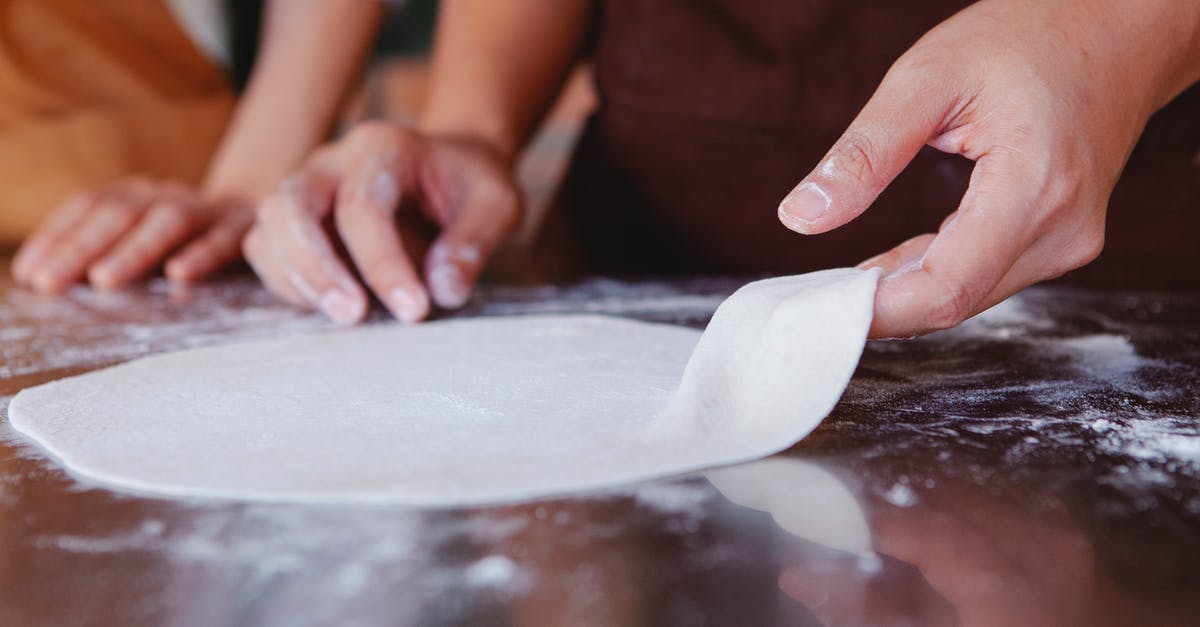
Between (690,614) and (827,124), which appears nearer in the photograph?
(690,614)

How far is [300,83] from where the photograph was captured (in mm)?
1513

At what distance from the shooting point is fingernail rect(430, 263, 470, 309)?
100 cm

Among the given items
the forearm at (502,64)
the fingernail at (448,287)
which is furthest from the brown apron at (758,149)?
the fingernail at (448,287)

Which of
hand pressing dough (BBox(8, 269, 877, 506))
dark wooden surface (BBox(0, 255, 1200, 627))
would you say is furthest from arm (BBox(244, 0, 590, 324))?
dark wooden surface (BBox(0, 255, 1200, 627))

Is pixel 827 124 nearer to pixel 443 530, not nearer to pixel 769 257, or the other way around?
pixel 769 257

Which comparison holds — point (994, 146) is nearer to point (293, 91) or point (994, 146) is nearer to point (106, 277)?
point (106, 277)

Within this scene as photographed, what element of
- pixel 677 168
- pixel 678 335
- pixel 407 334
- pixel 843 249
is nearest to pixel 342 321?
pixel 407 334

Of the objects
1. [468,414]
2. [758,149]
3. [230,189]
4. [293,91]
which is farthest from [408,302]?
[293,91]

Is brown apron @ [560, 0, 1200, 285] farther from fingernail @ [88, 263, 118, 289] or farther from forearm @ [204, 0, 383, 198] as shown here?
fingernail @ [88, 263, 118, 289]

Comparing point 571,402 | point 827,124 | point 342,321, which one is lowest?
point 342,321

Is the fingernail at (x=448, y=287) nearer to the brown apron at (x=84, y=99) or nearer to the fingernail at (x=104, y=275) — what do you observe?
the fingernail at (x=104, y=275)

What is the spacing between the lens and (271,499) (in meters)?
0.47

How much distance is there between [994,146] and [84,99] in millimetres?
1720

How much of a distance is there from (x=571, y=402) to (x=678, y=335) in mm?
219
